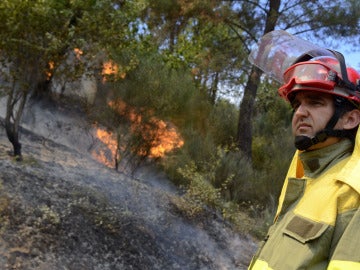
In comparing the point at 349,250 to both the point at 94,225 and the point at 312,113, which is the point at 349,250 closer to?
the point at 312,113

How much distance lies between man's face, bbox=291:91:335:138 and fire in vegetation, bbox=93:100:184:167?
750 centimetres

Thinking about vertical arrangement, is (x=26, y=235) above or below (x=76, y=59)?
below

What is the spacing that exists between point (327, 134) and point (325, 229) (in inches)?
17.8

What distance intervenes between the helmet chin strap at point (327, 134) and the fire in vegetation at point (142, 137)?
7.55 metres

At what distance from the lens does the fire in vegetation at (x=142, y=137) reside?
→ 9.45 meters

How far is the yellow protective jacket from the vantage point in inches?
52.1

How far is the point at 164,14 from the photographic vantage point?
10.5 meters

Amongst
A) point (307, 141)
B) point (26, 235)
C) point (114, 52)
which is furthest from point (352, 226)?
point (114, 52)

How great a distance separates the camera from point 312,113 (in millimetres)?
1771

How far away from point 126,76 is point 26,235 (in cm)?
609

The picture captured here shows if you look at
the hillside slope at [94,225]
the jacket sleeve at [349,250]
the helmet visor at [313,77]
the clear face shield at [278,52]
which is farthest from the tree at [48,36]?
the jacket sleeve at [349,250]

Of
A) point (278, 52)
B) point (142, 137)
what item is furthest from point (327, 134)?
point (142, 137)

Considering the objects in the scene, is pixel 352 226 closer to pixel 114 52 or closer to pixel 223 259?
pixel 223 259

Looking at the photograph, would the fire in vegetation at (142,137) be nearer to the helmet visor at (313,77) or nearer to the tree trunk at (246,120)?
the tree trunk at (246,120)
